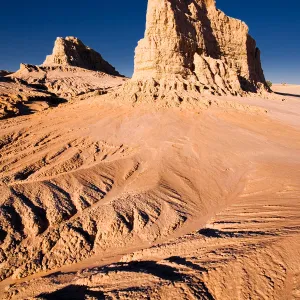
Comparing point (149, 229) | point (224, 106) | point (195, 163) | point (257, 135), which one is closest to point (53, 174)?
point (149, 229)

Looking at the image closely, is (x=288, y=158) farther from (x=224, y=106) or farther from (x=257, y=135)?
(x=224, y=106)

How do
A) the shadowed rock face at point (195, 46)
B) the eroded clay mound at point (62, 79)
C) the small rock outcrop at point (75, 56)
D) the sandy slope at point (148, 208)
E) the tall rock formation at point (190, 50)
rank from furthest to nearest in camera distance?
1. the small rock outcrop at point (75, 56)
2. the eroded clay mound at point (62, 79)
3. the shadowed rock face at point (195, 46)
4. the tall rock formation at point (190, 50)
5. the sandy slope at point (148, 208)

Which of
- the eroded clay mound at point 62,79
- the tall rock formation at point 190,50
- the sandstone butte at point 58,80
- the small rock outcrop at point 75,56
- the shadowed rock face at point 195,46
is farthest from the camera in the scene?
the small rock outcrop at point 75,56

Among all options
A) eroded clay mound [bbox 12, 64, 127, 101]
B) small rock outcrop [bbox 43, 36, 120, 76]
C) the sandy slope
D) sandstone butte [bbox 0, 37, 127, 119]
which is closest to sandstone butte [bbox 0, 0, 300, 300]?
the sandy slope

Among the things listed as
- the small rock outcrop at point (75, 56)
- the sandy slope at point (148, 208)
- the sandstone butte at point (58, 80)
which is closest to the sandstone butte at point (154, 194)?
the sandy slope at point (148, 208)

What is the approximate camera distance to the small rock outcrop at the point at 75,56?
32812 mm

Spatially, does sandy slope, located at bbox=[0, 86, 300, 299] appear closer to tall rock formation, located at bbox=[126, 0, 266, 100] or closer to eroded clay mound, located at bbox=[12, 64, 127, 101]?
tall rock formation, located at bbox=[126, 0, 266, 100]

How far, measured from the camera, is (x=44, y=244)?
3.84 meters

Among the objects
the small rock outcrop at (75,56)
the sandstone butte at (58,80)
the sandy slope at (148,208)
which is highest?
the small rock outcrop at (75,56)

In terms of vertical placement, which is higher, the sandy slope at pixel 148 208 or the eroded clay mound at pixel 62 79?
the eroded clay mound at pixel 62 79

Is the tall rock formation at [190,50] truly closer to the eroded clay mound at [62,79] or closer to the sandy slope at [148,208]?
the sandy slope at [148,208]

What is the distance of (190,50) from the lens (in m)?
13.1

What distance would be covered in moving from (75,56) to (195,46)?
87.2 ft

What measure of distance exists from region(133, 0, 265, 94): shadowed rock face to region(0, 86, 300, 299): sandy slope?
4.03m
